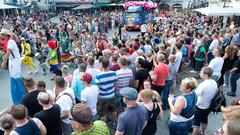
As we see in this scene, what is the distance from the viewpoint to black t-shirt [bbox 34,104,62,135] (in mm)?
3732

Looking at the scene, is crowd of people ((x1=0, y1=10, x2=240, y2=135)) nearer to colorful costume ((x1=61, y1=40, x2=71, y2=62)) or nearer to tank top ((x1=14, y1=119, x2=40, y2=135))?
tank top ((x1=14, y1=119, x2=40, y2=135))

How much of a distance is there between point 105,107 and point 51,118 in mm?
2004

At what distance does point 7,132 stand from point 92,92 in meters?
1.84

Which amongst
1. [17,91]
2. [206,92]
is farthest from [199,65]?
[17,91]

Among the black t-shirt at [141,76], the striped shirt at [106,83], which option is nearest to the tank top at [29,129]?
the striped shirt at [106,83]

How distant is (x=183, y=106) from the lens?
13.5 feet

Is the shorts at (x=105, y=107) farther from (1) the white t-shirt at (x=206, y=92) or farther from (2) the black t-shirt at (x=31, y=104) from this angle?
(1) the white t-shirt at (x=206, y=92)

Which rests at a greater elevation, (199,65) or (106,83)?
(106,83)

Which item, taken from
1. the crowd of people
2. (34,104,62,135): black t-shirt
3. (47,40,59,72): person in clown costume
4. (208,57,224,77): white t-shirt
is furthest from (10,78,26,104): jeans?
(208,57,224,77): white t-shirt

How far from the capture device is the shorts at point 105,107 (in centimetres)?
559

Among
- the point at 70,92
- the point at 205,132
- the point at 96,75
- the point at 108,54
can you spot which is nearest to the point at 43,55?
the point at 108,54

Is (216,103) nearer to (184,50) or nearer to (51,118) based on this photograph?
(51,118)

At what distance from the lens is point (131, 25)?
27.4m

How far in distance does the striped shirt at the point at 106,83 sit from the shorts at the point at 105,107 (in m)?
0.13
